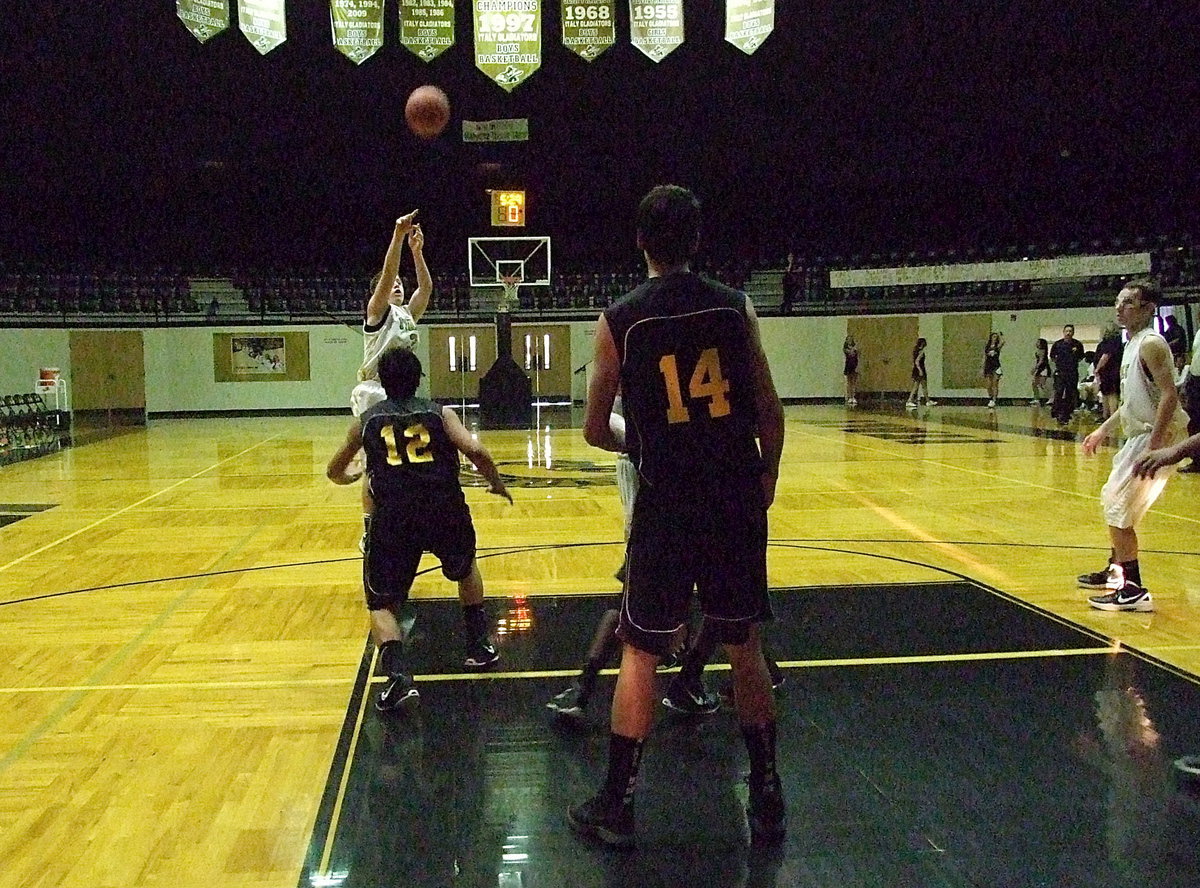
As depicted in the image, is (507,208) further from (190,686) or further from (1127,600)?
(190,686)

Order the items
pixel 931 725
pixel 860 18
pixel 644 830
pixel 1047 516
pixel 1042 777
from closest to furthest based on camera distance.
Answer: pixel 644 830 < pixel 1042 777 < pixel 931 725 < pixel 1047 516 < pixel 860 18

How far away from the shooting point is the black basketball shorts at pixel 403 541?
3.82 metres

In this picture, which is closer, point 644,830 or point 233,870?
point 233,870

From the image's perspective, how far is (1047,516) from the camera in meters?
7.91

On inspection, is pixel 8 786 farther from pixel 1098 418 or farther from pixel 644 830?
pixel 1098 418

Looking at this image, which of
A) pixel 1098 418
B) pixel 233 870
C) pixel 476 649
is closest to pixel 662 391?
pixel 233 870

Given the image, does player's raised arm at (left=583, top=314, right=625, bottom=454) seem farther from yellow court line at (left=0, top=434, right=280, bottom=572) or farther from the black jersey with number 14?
yellow court line at (left=0, top=434, right=280, bottom=572)

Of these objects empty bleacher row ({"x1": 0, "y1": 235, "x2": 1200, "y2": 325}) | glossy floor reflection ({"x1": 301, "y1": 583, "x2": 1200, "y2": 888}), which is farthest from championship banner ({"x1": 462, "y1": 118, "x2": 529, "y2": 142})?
glossy floor reflection ({"x1": 301, "y1": 583, "x2": 1200, "y2": 888})

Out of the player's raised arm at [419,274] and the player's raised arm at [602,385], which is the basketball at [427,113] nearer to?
the player's raised arm at [419,274]

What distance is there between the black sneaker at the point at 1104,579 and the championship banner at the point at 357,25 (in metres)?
8.62

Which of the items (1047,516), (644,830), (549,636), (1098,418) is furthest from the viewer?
(1098,418)

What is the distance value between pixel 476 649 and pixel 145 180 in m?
24.6

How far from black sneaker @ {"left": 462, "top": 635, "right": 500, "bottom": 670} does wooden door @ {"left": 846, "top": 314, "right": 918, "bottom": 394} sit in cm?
2339

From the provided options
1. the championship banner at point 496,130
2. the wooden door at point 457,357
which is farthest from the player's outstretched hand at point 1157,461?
the wooden door at point 457,357
